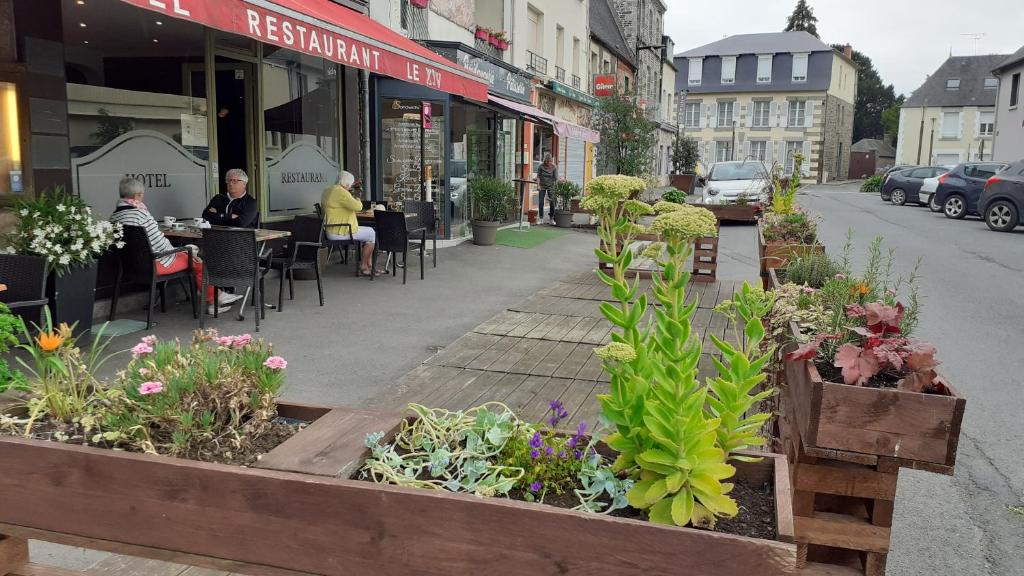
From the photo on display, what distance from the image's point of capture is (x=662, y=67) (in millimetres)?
42156

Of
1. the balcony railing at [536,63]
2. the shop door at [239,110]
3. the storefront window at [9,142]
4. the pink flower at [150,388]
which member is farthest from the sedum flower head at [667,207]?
the balcony railing at [536,63]

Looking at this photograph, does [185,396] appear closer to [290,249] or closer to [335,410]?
[335,410]

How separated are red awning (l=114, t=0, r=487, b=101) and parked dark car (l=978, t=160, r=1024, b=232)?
14154 mm

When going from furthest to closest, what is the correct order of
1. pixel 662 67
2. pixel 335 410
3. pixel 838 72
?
pixel 838 72 < pixel 662 67 < pixel 335 410

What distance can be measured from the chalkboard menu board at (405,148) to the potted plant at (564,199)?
4965 millimetres

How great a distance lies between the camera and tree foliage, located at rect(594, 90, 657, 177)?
21781mm

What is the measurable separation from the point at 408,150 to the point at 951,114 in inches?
2454

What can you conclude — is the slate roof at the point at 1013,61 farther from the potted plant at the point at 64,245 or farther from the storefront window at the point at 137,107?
the potted plant at the point at 64,245

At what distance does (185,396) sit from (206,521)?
1.50 feet

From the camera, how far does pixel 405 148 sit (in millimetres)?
13039

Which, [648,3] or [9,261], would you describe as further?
[648,3]

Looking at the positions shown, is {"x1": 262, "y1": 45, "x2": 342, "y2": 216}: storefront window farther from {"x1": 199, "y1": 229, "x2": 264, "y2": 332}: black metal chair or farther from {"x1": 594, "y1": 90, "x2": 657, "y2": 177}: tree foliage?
{"x1": 594, "y1": 90, "x2": 657, "y2": 177}: tree foliage

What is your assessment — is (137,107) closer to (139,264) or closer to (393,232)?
(139,264)

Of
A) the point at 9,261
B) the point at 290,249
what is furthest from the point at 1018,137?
the point at 9,261
